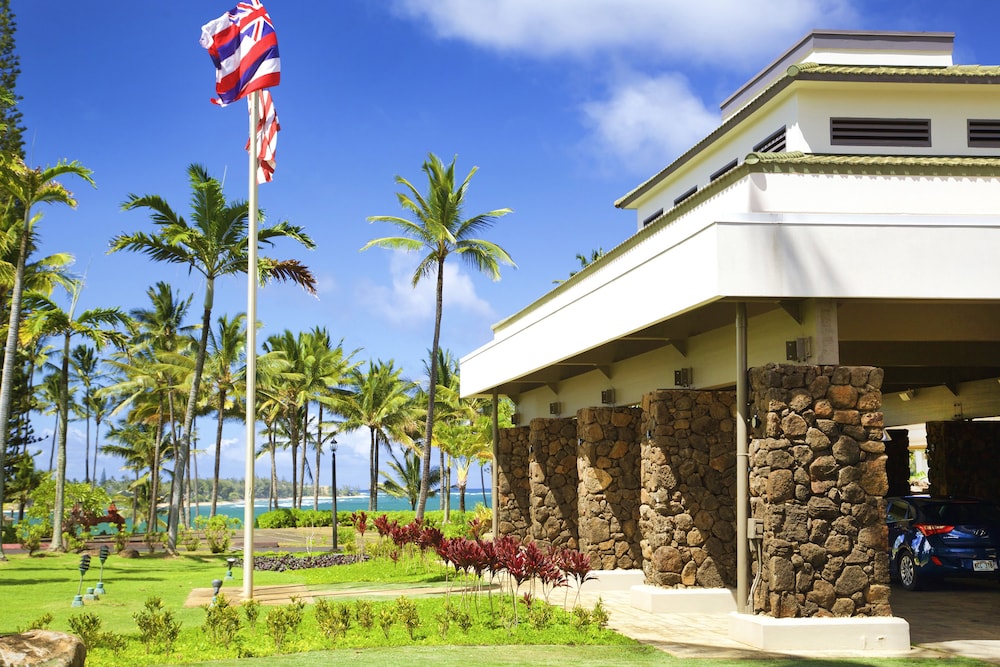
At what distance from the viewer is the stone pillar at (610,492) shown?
62.1ft

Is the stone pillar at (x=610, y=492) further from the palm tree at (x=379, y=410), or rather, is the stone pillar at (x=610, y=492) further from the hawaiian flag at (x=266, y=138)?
the palm tree at (x=379, y=410)

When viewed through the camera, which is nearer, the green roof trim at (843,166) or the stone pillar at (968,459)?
the green roof trim at (843,166)

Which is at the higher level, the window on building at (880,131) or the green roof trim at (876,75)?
the green roof trim at (876,75)

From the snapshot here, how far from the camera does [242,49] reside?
1786cm

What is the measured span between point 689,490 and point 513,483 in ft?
33.9

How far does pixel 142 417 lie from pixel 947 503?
1757 inches

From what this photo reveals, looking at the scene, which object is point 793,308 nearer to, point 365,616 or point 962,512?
point 365,616

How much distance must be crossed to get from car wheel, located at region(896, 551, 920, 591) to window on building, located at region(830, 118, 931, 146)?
24.0 ft

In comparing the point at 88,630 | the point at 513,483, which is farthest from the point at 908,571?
the point at 88,630

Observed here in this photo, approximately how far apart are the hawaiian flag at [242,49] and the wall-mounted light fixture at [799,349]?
10596 mm

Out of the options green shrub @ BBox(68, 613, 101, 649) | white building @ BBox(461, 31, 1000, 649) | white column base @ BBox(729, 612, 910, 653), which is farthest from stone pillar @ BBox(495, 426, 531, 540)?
green shrub @ BBox(68, 613, 101, 649)

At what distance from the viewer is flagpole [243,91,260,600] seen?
16.0 metres

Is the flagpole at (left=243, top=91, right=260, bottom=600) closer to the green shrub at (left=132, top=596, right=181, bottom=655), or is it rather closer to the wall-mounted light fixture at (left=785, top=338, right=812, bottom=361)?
the green shrub at (left=132, top=596, right=181, bottom=655)

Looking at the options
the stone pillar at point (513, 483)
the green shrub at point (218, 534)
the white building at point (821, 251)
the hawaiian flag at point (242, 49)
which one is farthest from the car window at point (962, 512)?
the green shrub at point (218, 534)
